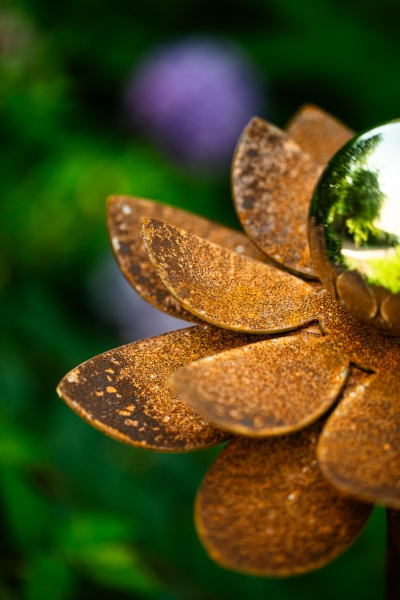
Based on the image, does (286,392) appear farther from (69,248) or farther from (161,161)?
(161,161)

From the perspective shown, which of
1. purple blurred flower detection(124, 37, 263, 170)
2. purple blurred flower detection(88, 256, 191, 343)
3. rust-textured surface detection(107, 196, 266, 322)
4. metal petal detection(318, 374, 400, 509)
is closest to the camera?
metal petal detection(318, 374, 400, 509)

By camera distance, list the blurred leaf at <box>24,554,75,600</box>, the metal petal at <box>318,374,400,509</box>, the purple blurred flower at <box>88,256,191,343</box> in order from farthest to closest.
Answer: the purple blurred flower at <box>88,256,191,343</box> < the blurred leaf at <box>24,554,75,600</box> < the metal petal at <box>318,374,400,509</box>

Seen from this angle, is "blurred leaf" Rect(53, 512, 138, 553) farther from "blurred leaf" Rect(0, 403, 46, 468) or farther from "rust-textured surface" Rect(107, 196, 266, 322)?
"rust-textured surface" Rect(107, 196, 266, 322)

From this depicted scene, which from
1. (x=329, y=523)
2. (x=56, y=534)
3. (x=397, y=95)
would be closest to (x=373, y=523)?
(x=56, y=534)

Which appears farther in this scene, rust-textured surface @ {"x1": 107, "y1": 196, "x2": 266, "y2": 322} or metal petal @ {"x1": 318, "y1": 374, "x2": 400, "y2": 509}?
rust-textured surface @ {"x1": 107, "y1": 196, "x2": 266, "y2": 322}

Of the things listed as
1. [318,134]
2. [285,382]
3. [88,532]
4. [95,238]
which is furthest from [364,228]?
[95,238]

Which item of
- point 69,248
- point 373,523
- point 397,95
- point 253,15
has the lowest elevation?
point 373,523

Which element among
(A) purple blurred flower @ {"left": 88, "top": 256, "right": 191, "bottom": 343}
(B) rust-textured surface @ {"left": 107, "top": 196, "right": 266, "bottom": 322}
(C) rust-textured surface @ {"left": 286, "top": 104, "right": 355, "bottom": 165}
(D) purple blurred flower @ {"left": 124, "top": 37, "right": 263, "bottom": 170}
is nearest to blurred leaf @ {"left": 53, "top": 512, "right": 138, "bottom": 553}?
(B) rust-textured surface @ {"left": 107, "top": 196, "right": 266, "bottom": 322}

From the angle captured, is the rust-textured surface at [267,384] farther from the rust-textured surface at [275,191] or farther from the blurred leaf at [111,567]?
the blurred leaf at [111,567]
